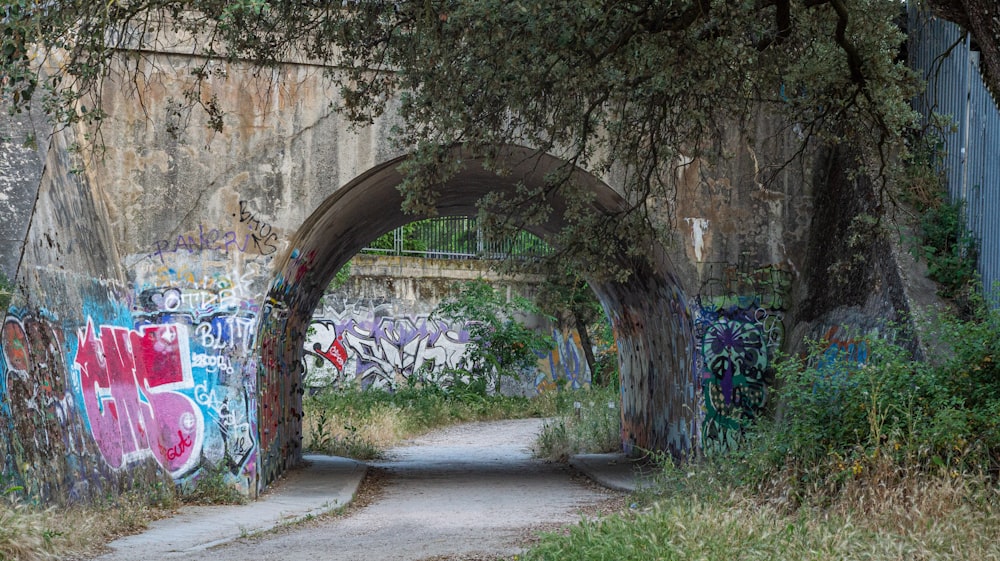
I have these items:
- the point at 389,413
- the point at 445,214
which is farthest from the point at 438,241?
the point at 445,214

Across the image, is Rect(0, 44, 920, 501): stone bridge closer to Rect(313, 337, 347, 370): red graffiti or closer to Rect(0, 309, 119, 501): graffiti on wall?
Rect(0, 309, 119, 501): graffiti on wall

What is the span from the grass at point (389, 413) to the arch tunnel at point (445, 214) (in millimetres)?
2036

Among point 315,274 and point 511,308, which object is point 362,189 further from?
point 511,308

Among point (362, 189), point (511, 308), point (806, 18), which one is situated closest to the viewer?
point (806, 18)

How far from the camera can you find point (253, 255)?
11.3 metres

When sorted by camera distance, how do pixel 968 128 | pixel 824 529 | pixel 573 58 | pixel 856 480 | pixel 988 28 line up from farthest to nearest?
1. pixel 968 128
2. pixel 573 58
3. pixel 856 480
4. pixel 824 529
5. pixel 988 28

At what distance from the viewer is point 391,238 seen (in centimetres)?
2886

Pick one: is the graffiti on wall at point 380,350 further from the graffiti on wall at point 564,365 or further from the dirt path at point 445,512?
the dirt path at point 445,512

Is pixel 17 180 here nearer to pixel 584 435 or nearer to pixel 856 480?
pixel 856 480

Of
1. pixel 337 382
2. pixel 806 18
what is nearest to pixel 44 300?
pixel 806 18

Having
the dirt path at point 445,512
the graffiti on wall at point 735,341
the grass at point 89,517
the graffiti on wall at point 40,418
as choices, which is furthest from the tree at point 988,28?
the graffiti on wall at point 40,418

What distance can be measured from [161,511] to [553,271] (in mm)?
4378

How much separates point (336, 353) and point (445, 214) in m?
10.6

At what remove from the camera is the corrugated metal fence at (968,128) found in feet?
30.0
